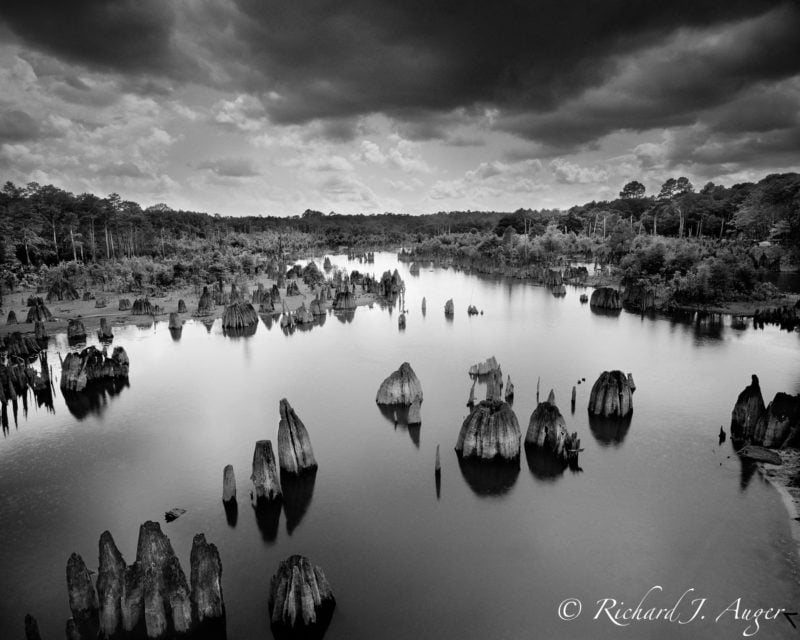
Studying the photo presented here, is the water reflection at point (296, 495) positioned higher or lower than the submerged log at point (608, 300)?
lower

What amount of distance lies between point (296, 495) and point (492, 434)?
7752mm

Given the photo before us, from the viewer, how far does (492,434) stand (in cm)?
1984

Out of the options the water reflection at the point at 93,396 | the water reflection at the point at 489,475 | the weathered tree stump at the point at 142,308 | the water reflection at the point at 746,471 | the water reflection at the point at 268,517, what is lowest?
the water reflection at the point at 268,517

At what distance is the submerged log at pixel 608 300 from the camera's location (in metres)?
55.4

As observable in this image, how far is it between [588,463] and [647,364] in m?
16.6

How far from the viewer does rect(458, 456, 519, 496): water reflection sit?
61.2ft

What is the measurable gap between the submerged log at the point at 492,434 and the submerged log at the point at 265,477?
7.60 m

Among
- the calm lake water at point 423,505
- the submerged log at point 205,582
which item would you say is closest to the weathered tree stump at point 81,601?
the calm lake water at point 423,505

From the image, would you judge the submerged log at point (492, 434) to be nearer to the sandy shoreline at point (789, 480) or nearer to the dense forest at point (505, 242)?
the sandy shoreline at point (789, 480)

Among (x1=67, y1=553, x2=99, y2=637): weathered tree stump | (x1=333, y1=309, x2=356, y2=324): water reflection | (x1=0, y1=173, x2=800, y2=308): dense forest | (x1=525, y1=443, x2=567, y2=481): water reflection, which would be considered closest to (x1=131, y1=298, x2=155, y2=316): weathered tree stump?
(x1=0, y1=173, x2=800, y2=308): dense forest

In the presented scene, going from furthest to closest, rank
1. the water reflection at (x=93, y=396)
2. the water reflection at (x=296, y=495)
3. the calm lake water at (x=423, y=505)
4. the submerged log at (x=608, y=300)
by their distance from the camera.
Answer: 1. the submerged log at (x=608, y=300)
2. the water reflection at (x=93, y=396)
3. the water reflection at (x=296, y=495)
4. the calm lake water at (x=423, y=505)

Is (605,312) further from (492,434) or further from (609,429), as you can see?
(492,434)

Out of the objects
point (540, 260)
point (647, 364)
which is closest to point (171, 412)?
point (647, 364)

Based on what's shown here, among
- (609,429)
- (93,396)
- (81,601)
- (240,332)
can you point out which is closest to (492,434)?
(609,429)
